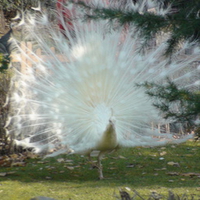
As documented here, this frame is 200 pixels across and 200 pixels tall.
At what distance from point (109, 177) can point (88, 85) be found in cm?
132

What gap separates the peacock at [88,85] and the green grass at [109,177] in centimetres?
38

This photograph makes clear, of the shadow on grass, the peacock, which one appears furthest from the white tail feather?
the shadow on grass

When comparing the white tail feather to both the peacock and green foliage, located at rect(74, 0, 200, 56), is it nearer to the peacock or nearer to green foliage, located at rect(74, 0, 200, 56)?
the peacock

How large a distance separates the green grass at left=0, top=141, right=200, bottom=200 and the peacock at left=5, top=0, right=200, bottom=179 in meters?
0.38

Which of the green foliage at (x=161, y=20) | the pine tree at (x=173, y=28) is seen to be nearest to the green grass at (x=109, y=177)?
the pine tree at (x=173, y=28)

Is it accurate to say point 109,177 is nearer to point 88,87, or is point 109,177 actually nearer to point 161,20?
point 88,87

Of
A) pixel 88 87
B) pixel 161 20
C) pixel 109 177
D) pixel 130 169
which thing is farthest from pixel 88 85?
pixel 161 20

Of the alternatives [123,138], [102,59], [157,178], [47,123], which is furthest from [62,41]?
[157,178]

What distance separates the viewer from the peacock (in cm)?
591

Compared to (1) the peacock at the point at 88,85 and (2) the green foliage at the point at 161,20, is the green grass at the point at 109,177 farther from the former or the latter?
(2) the green foliage at the point at 161,20

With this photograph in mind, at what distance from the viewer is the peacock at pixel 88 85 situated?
591 cm

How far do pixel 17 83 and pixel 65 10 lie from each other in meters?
1.40

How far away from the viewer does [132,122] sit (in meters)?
6.11

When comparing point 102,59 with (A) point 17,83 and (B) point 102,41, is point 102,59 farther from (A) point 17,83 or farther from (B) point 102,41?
(A) point 17,83
